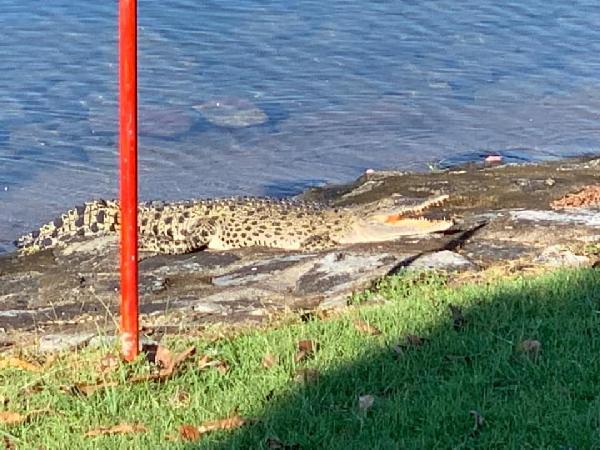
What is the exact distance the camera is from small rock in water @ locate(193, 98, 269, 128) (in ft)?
41.4

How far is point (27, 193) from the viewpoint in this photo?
10398 mm

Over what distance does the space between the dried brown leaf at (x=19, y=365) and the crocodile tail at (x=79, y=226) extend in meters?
3.80

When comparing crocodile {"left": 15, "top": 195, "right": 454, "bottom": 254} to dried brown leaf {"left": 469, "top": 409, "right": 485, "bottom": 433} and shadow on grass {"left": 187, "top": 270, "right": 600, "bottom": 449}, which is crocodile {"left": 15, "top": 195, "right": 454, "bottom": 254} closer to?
shadow on grass {"left": 187, "top": 270, "right": 600, "bottom": 449}

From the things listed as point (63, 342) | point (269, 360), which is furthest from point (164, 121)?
point (269, 360)

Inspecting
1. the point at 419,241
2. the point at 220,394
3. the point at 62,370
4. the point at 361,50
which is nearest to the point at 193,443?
the point at 220,394

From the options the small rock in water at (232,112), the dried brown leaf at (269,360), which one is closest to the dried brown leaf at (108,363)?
the dried brown leaf at (269,360)

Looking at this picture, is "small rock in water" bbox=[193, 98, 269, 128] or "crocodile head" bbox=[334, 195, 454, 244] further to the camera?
"small rock in water" bbox=[193, 98, 269, 128]

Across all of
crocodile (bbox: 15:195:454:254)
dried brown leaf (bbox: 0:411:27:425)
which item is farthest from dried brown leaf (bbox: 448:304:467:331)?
crocodile (bbox: 15:195:454:254)

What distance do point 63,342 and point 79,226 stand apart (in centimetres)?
369

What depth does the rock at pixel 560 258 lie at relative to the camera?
233 inches

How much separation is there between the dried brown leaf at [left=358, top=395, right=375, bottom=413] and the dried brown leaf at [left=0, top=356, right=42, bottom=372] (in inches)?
49.9

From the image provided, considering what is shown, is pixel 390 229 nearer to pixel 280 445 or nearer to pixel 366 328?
pixel 366 328

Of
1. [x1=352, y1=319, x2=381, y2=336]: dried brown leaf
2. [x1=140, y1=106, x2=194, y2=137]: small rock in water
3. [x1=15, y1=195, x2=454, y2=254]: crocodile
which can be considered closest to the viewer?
[x1=352, y1=319, x2=381, y2=336]: dried brown leaf

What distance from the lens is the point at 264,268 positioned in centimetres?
675
